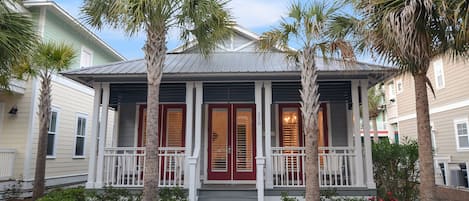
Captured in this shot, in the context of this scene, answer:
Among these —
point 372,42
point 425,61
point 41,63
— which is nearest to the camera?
point 425,61

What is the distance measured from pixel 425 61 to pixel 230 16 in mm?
4650

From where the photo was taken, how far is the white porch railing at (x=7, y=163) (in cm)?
1072

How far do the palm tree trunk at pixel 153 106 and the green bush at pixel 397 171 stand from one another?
5.86 metres

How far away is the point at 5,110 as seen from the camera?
11.7 m

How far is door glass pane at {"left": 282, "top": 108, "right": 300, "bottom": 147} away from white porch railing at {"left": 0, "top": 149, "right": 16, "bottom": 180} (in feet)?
29.6

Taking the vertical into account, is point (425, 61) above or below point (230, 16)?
below

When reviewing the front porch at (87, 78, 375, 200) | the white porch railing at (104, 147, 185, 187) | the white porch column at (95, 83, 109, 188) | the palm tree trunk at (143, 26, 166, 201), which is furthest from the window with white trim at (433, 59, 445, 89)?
the white porch column at (95, 83, 109, 188)

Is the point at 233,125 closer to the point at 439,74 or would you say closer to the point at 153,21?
the point at 153,21

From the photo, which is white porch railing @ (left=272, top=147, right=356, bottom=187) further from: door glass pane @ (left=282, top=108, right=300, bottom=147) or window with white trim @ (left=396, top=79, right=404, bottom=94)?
window with white trim @ (left=396, top=79, right=404, bottom=94)

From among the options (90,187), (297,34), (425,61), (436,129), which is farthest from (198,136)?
(436,129)

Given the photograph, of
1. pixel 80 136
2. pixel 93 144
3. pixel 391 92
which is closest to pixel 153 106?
pixel 93 144

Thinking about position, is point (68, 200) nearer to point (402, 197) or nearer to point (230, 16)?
point (230, 16)

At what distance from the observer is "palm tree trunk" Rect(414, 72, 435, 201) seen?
17.8ft

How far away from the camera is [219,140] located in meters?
10.3
